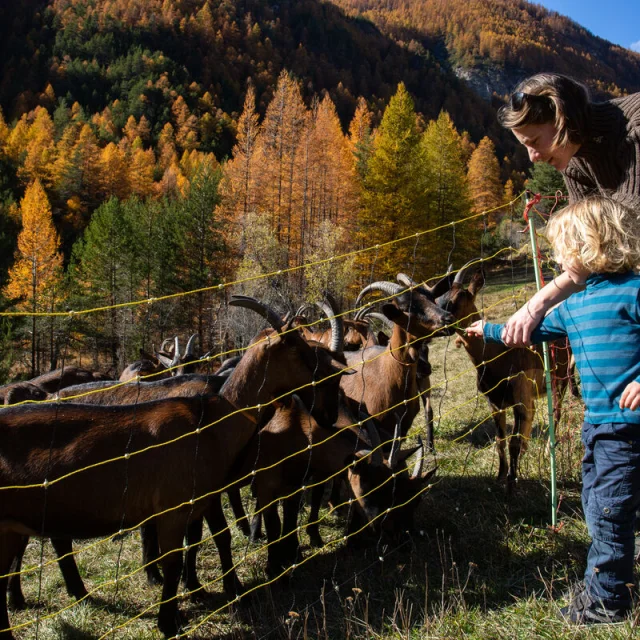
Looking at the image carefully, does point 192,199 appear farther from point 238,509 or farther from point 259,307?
point 259,307

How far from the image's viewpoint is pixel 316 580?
13.9ft

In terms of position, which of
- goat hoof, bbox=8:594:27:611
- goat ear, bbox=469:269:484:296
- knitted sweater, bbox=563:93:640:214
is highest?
knitted sweater, bbox=563:93:640:214

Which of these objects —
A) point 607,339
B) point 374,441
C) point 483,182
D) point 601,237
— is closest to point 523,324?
point 607,339

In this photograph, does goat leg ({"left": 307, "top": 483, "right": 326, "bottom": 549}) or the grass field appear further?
goat leg ({"left": 307, "top": 483, "right": 326, "bottom": 549})

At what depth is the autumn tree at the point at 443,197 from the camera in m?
31.9

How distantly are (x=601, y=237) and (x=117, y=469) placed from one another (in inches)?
123

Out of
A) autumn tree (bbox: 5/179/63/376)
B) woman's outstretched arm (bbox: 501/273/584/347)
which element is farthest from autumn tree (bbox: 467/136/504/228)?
woman's outstretched arm (bbox: 501/273/584/347)

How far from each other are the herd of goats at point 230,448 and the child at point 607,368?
1703 mm

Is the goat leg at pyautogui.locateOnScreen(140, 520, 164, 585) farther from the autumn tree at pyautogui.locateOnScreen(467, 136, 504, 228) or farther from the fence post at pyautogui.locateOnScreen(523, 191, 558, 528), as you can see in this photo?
the autumn tree at pyautogui.locateOnScreen(467, 136, 504, 228)

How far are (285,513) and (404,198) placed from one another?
28.9m

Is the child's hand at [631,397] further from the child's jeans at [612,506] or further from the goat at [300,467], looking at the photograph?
the goat at [300,467]

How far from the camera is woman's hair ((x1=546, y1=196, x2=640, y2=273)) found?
259cm

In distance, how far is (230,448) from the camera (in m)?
4.01

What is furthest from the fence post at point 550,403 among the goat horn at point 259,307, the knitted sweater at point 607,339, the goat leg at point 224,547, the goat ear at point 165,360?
the goat ear at point 165,360
